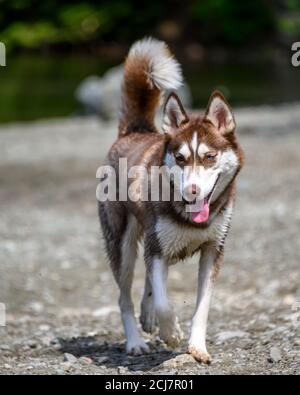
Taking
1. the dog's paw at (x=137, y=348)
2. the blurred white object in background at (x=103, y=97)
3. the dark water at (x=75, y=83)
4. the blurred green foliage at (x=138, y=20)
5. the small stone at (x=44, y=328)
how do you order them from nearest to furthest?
1. the dog's paw at (x=137, y=348)
2. the small stone at (x=44, y=328)
3. the blurred white object in background at (x=103, y=97)
4. the dark water at (x=75, y=83)
5. the blurred green foliage at (x=138, y=20)

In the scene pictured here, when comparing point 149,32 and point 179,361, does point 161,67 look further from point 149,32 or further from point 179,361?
point 149,32

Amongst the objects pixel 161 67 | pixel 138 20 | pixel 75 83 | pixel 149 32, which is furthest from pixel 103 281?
pixel 138 20

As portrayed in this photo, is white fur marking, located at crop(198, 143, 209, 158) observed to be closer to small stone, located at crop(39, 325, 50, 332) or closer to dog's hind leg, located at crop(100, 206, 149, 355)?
dog's hind leg, located at crop(100, 206, 149, 355)

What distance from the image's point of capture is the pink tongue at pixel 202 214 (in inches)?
217

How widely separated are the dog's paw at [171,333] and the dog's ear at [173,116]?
3.51ft

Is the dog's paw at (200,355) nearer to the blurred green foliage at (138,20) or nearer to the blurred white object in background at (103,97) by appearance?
the blurred white object in background at (103,97)

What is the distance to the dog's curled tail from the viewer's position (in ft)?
21.4

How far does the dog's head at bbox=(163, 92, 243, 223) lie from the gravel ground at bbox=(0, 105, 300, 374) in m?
0.95

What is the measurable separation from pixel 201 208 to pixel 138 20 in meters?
43.7

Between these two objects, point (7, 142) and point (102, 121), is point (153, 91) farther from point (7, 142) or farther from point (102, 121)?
point (102, 121)

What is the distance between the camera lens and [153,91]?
664 centimetres

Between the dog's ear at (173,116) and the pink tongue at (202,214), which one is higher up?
the dog's ear at (173,116)

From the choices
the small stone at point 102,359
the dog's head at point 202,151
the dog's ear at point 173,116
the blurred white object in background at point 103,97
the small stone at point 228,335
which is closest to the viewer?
the dog's head at point 202,151

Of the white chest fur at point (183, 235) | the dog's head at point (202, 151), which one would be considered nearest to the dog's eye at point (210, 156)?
the dog's head at point (202, 151)
